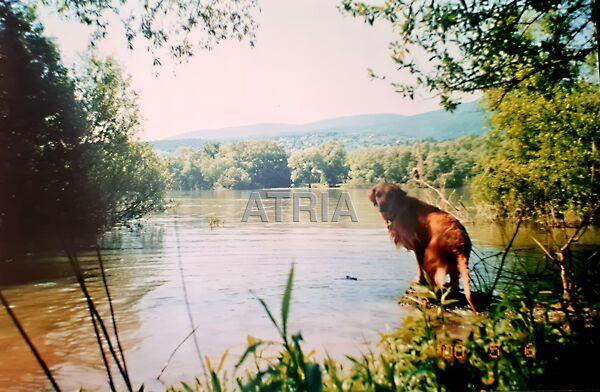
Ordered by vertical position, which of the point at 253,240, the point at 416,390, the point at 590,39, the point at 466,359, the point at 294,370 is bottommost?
the point at 253,240

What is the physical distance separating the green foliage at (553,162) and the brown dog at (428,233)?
0.66m

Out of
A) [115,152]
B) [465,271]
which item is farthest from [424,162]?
[115,152]

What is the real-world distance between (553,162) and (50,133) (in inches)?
264

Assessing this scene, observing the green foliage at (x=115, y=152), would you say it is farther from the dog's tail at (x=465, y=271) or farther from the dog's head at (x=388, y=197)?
the dog's tail at (x=465, y=271)

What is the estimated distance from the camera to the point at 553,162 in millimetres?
4340

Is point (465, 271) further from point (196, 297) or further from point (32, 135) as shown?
point (32, 135)

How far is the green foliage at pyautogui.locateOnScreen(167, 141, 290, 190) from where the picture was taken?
24.7 feet

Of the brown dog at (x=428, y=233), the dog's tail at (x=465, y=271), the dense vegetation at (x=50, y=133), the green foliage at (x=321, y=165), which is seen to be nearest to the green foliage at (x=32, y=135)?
the dense vegetation at (x=50, y=133)

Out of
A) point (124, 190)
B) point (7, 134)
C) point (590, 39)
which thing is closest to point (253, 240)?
point (124, 190)

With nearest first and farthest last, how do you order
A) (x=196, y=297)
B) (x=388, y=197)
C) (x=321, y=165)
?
(x=388, y=197) < (x=196, y=297) < (x=321, y=165)

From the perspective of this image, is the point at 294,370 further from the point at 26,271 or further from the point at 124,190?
the point at 124,190

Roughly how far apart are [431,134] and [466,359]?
10.8ft

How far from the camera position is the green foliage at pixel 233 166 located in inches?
296

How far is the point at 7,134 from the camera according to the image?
5.22 meters
